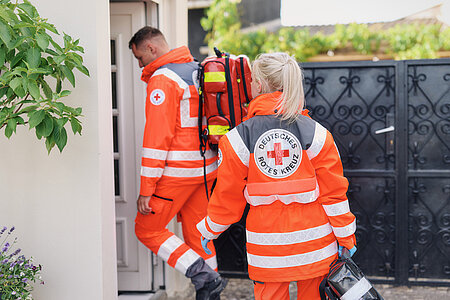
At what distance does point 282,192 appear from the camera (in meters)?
2.76

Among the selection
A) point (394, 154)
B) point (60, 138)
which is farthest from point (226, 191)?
point (394, 154)

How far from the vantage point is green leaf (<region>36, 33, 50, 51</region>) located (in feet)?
9.06

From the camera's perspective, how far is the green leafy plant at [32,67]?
2.74m

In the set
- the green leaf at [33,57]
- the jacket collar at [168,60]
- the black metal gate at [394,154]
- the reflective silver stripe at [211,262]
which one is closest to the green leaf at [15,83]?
the green leaf at [33,57]

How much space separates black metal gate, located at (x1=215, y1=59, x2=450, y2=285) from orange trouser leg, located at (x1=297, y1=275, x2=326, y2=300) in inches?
83.5

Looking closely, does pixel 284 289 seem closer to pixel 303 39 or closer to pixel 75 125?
pixel 75 125

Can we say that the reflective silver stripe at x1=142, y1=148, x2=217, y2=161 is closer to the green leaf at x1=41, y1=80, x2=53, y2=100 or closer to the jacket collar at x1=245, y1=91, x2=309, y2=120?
the green leaf at x1=41, y1=80, x2=53, y2=100

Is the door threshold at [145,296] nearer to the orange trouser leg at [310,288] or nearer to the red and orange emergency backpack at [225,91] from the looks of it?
the red and orange emergency backpack at [225,91]

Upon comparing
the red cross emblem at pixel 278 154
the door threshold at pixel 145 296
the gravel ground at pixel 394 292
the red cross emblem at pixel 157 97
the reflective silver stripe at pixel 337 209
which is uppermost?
the red cross emblem at pixel 157 97

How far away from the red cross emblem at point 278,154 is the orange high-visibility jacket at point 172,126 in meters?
1.13

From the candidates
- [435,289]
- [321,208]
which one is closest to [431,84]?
[435,289]

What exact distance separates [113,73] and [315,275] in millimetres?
2562

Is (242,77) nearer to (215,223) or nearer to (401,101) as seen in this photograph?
(215,223)

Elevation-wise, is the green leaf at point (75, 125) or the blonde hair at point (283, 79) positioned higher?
the blonde hair at point (283, 79)
